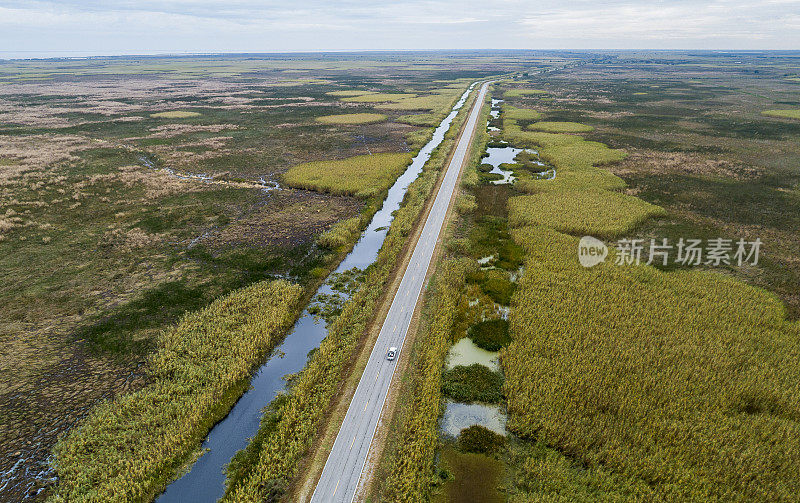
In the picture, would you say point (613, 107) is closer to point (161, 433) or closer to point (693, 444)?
point (693, 444)

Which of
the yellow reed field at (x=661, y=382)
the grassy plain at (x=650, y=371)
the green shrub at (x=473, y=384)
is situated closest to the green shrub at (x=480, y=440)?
the grassy plain at (x=650, y=371)

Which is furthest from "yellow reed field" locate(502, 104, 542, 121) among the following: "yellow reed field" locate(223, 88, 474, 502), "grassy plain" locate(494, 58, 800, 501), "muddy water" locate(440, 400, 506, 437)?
"muddy water" locate(440, 400, 506, 437)

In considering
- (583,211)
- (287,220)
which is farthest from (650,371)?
(287,220)

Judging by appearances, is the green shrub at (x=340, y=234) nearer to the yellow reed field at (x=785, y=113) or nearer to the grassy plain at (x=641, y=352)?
the grassy plain at (x=641, y=352)

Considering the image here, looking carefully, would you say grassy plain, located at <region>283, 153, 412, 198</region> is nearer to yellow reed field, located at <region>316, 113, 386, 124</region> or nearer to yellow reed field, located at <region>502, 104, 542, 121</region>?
yellow reed field, located at <region>316, 113, 386, 124</region>

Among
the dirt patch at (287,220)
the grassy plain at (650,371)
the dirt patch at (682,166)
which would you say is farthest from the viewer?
the dirt patch at (682,166)

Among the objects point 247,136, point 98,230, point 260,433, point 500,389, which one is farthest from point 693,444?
point 247,136

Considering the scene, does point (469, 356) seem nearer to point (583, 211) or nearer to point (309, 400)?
point (309, 400)
